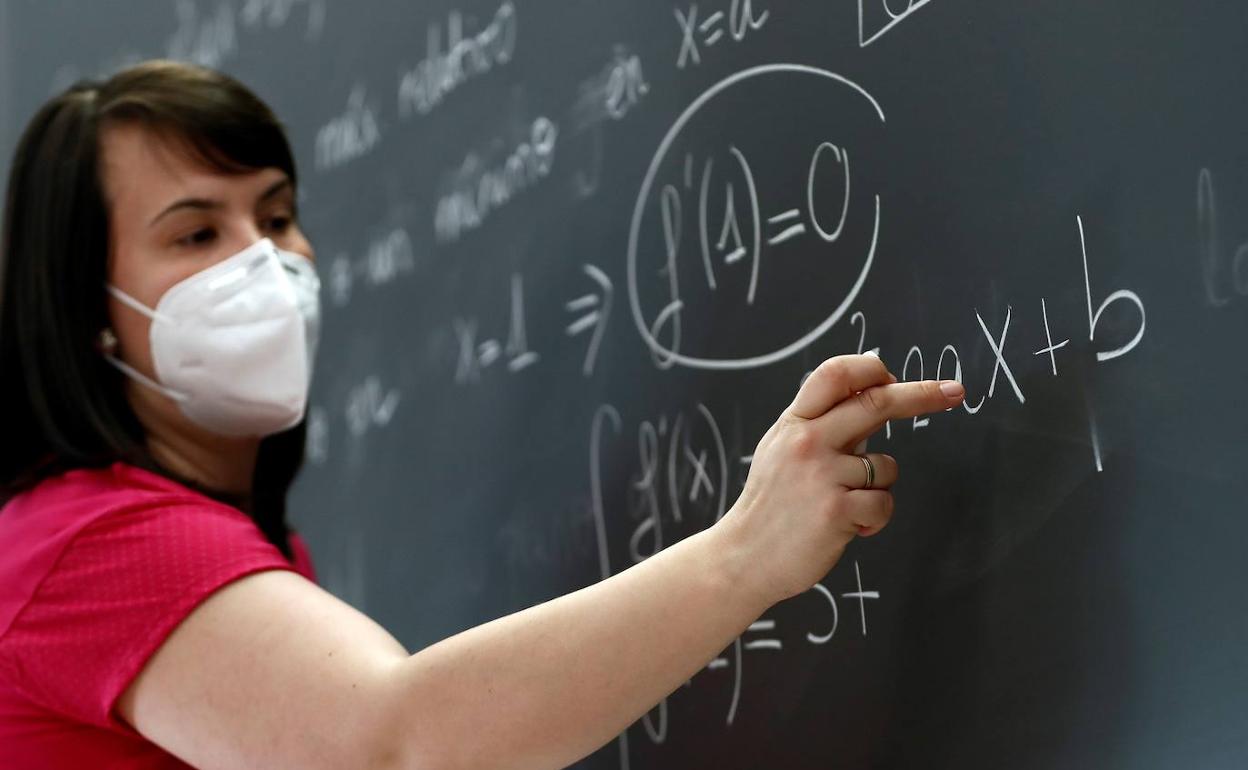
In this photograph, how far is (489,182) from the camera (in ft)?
4.56

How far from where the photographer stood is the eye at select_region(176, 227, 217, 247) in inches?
45.4

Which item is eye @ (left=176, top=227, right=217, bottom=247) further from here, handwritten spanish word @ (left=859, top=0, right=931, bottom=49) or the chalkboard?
handwritten spanish word @ (left=859, top=0, right=931, bottom=49)

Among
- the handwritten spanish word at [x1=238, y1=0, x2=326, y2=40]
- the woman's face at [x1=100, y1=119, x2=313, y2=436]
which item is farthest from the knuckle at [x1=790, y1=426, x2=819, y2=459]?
the handwritten spanish word at [x1=238, y1=0, x2=326, y2=40]

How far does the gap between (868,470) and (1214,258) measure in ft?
0.71

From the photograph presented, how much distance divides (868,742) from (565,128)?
24.1 inches

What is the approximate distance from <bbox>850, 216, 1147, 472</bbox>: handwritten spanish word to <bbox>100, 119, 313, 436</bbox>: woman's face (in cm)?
53

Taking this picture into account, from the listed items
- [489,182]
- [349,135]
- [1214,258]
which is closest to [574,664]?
[1214,258]

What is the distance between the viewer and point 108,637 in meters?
0.94

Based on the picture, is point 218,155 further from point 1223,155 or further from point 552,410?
point 1223,155

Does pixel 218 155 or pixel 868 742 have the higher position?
pixel 218 155

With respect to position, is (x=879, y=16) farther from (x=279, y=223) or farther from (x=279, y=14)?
(x=279, y=14)

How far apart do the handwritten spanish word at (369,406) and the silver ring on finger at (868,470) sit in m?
0.81

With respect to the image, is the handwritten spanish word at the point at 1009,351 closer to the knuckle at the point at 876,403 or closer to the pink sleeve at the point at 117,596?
the knuckle at the point at 876,403

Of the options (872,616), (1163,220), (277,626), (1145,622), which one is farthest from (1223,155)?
(277,626)
